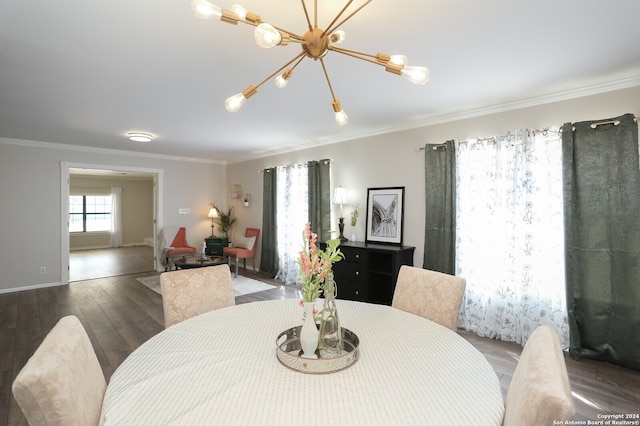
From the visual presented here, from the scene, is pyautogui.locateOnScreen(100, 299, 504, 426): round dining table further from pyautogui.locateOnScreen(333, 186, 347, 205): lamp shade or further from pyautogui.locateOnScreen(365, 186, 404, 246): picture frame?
pyautogui.locateOnScreen(333, 186, 347, 205): lamp shade

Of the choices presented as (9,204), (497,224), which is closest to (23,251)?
(9,204)

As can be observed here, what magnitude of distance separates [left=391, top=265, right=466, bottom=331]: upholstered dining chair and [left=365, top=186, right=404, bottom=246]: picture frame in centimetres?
194

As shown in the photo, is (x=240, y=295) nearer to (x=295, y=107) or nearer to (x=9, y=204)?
(x=295, y=107)

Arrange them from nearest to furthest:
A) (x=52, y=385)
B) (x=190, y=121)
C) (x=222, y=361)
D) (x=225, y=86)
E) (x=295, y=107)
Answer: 1. (x=52, y=385)
2. (x=222, y=361)
3. (x=225, y=86)
4. (x=295, y=107)
5. (x=190, y=121)

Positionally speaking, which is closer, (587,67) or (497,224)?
(587,67)

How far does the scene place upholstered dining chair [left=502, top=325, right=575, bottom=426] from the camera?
29.3 inches

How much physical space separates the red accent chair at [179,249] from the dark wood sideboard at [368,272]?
3.46 metres

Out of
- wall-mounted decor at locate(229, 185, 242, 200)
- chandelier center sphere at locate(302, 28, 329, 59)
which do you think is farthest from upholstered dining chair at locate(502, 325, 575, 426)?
wall-mounted decor at locate(229, 185, 242, 200)

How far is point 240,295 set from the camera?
473 centimetres

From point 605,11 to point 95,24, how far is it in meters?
2.96

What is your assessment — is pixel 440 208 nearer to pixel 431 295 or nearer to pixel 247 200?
pixel 431 295

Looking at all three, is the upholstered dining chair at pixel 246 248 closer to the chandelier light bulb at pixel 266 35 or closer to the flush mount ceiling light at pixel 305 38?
the flush mount ceiling light at pixel 305 38

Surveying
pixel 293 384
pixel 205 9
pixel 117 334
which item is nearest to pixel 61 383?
pixel 293 384

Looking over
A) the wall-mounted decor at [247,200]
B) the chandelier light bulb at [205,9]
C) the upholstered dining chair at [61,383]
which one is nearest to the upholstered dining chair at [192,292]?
the upholstered dining chair at [61,383]
